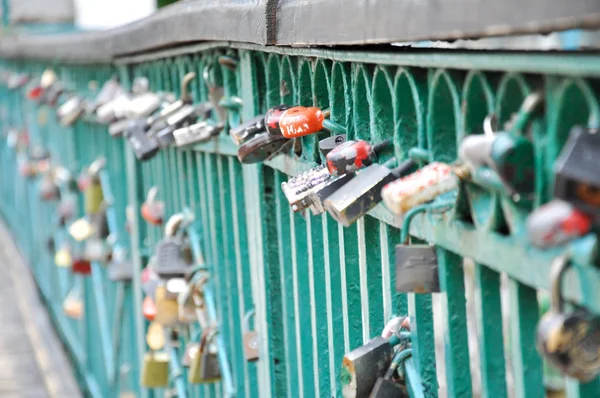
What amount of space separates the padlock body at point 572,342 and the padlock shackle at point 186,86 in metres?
2.24

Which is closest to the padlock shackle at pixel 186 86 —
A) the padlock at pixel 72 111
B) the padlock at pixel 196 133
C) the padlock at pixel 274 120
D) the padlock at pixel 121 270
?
the padlock at pixel 196 133

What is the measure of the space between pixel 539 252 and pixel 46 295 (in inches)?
276

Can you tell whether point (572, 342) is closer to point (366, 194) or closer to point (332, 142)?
point (366, 194)

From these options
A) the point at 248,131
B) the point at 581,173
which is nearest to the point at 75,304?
the point at 248,131

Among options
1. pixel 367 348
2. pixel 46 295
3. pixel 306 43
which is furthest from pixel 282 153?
pixel 46 295

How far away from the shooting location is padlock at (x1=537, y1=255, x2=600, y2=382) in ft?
3.96

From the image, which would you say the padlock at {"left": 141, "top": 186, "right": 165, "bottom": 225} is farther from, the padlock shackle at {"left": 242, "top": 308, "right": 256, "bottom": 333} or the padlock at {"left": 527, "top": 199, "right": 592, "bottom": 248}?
the padlock at {"left": 527, "top": 199, "right": 592, "bottom": 248}

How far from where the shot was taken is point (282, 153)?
2.59 metres

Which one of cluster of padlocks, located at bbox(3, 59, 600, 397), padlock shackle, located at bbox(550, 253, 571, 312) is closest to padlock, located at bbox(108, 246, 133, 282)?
cluster of padlocks, located at bbox(3, 59, 600, 397)

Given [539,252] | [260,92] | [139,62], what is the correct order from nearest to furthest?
1. [539,252]
2. [260,92]
3. [139,62]

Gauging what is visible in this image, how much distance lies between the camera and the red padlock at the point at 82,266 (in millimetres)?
5949

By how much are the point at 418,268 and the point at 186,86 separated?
187 cm

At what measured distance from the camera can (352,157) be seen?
1.91 m

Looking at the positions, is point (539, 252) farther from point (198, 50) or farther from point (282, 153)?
point (198, 50)
